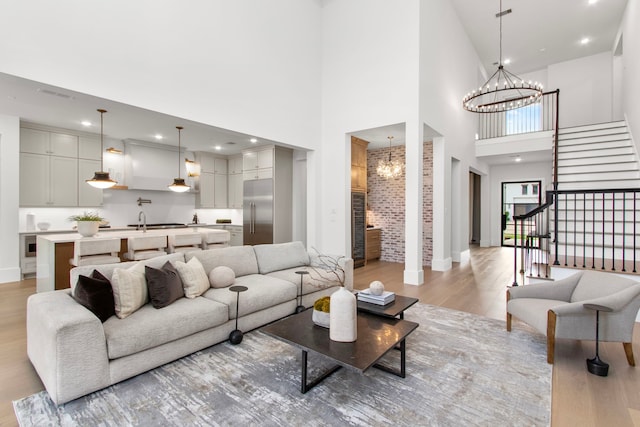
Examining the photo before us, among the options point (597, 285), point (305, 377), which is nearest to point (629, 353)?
point (597, 285)

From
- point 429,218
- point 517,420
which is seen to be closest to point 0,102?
point 517,420

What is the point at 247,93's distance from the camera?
5.22m

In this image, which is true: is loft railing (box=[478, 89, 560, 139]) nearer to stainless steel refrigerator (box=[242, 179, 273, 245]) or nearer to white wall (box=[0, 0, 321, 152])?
white wall (box=[0, 0, 321, 152])

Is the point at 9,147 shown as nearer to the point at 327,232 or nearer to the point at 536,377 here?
the point at 327,232

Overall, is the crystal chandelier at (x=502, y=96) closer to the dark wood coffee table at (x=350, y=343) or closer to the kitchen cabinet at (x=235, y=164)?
the dark wood coffee table at (x=350, y=343)

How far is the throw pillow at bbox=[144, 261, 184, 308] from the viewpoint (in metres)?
2.65

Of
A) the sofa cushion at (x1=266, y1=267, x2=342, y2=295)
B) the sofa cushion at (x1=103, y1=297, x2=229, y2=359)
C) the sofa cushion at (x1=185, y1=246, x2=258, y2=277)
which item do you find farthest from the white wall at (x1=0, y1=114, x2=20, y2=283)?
the sofa cushion at (x1=266, y1=267, x2=342, y2=295)

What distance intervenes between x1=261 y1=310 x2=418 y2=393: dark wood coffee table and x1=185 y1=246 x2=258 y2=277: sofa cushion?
1.43 m

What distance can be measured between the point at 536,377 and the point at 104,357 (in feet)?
10.6

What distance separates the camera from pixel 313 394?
2.11 meters

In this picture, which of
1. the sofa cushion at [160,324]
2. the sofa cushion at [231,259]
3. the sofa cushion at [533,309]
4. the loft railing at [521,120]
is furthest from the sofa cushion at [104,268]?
the loft railing at [521,120]

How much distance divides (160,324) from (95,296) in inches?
21.2

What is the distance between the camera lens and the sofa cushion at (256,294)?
9.79 ft

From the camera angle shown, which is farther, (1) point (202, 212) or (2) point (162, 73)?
(1) point (202, 212)
